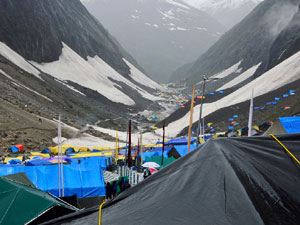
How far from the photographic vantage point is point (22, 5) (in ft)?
242

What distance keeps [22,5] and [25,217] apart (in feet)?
257

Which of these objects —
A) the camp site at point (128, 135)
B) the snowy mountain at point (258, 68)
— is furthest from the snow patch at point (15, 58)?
the snowy mountain at point (258, 68)

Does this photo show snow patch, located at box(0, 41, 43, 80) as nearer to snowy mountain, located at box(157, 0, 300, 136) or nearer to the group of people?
snowy mountain, located at box(157, 0, 300, 136)

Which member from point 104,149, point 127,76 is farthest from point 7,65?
point 127,76

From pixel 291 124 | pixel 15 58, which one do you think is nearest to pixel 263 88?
pixel 291 124

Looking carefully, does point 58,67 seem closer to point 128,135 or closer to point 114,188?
point 128,135

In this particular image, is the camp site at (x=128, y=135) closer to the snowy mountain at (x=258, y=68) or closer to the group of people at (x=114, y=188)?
the group of people at (x=114, y=188)

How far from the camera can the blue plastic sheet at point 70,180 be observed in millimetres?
11445

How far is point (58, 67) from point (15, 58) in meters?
17.7

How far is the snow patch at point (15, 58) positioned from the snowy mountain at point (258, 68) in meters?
30.9

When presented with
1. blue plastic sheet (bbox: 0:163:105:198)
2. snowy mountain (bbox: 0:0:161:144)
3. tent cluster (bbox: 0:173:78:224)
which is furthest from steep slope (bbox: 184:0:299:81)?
tent cluster (bbox: 0:173:78:224)

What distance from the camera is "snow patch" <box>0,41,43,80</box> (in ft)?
202

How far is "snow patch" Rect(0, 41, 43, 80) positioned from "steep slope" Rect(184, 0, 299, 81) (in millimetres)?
57665

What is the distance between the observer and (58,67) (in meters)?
80.9
